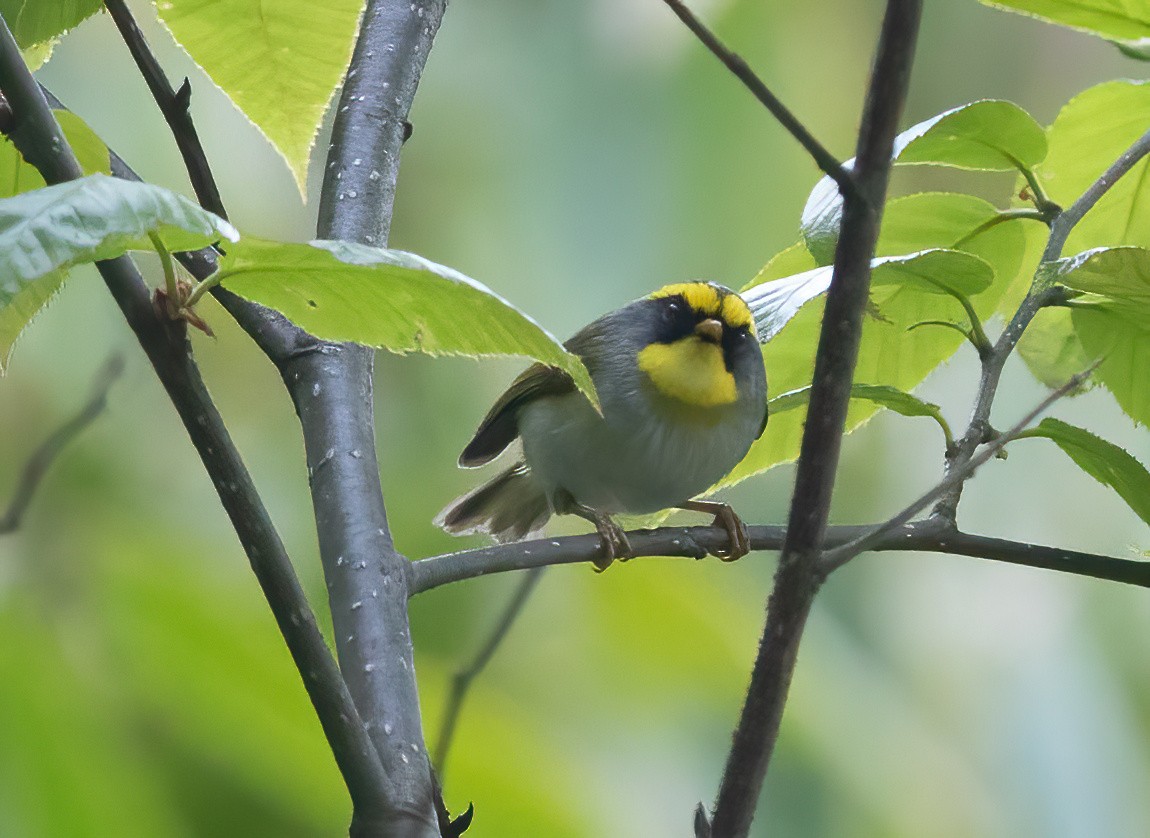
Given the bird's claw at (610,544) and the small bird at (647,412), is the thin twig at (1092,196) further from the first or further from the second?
the small bird at (647,412)

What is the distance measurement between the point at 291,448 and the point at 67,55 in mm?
654

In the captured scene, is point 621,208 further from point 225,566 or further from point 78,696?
point 78,696

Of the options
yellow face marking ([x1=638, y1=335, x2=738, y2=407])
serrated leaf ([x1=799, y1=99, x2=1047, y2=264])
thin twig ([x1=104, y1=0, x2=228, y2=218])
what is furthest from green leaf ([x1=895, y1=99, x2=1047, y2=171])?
yellow face marking ([x1=638, y1=335, x2=738, y2=407])

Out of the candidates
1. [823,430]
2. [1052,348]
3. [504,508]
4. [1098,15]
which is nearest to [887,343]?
[1052,348]

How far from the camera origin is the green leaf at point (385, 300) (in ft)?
1.16

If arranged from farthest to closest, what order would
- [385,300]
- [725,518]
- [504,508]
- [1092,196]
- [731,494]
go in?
[731,494] → [504,508] → [725,518] → [1092,196] → [385,300]

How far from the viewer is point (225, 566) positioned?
1.13 m

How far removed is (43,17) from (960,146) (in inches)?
18.3

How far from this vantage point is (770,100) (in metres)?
0.39

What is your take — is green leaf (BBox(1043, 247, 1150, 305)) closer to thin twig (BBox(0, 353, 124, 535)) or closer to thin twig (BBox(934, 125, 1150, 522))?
thin twig (BBox(934, 125, 1150, 522))

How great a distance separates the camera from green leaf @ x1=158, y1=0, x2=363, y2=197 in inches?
20.3

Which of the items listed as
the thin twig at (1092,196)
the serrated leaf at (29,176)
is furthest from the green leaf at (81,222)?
the thin twig at (1092,196)

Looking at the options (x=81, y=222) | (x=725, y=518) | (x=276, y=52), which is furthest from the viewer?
(x=725, y=518)

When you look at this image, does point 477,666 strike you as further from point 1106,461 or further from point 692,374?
point 692,374
